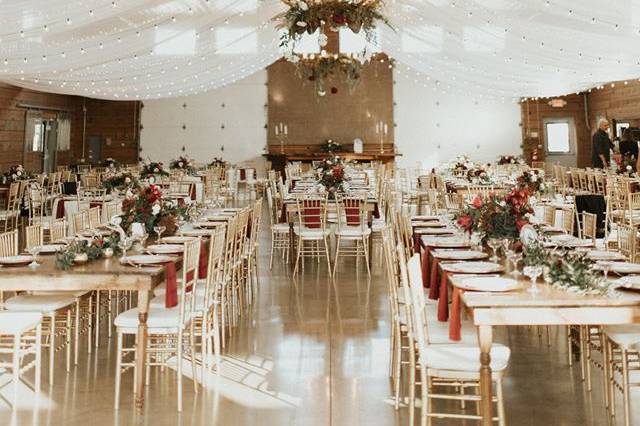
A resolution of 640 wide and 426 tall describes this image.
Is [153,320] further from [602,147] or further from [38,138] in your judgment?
[38,138]

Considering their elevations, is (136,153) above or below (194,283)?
above

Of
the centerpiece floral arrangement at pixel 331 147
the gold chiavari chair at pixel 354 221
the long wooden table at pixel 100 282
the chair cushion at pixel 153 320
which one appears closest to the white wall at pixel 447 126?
the centerpiece floral arrangement at pixel 331 147

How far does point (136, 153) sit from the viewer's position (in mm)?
19781

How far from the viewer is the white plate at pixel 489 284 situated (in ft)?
10.9

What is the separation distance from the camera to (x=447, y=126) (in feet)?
62.7

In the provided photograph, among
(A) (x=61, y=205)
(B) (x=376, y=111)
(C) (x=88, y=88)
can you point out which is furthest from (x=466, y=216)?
(B) (x=376, y=111)

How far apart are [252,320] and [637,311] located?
135 inches

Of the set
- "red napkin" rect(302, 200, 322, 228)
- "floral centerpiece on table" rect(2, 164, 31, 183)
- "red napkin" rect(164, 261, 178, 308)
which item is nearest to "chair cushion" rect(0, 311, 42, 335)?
"red napkin" rect(164, 261, 178, 308)

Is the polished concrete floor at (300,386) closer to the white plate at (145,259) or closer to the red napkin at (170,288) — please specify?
the red napkin at (170,288)

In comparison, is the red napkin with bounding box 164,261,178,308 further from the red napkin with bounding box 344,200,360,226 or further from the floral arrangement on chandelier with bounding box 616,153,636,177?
the floral arrangement on chandelier with bounding box 616,153,636,177

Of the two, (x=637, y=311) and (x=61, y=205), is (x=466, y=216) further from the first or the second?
(x=61, y=205)

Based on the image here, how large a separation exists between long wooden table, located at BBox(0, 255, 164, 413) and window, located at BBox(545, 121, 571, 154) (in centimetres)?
1692

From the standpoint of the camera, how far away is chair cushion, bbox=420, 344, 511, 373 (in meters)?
3.20

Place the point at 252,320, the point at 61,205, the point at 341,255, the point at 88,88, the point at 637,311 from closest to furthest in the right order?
the point at 637,311, the point at 252,320, the point at 341,255, the point at 61,205, the point at 88,88
